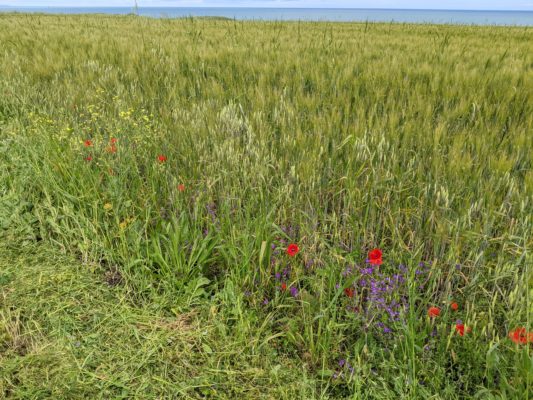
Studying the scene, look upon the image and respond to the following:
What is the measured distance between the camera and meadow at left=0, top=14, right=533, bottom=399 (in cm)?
135

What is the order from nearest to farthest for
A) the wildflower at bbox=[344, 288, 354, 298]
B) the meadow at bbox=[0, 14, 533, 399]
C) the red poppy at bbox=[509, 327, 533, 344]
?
the red poppy at bbox=[509, 327, 533, 344], the meadow at bbox=[0, 14, 533, 399], the wildflower at bbox=[344, 288, 354, 298]

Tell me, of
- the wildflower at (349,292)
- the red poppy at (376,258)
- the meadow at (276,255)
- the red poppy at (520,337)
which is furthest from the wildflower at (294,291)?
the red poppy at (520,337)

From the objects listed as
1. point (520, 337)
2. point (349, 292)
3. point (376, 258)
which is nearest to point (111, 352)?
point (349, 292)

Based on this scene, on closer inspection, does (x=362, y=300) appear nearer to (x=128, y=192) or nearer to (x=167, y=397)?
(x=167, y=397)

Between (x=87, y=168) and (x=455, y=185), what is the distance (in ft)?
6.23

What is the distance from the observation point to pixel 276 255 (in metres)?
1.73

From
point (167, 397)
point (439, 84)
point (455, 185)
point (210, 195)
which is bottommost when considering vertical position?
point (167, 397)

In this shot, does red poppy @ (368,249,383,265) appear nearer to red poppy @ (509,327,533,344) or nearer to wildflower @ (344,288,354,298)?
wildflower @ (344,288,354,298)

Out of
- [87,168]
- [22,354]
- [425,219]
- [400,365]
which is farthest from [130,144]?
[400,365]

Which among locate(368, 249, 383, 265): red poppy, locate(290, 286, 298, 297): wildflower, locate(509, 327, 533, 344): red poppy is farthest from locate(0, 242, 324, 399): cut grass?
locate(509, 327, 533, 344): red poppy

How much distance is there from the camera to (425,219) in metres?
1.68

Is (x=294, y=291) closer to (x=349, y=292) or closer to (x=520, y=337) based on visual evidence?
(x=349, y=292)

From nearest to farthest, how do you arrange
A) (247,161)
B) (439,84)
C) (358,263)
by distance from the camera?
(358,263) < (247,161) < (439,84)

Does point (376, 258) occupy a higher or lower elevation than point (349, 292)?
higher
